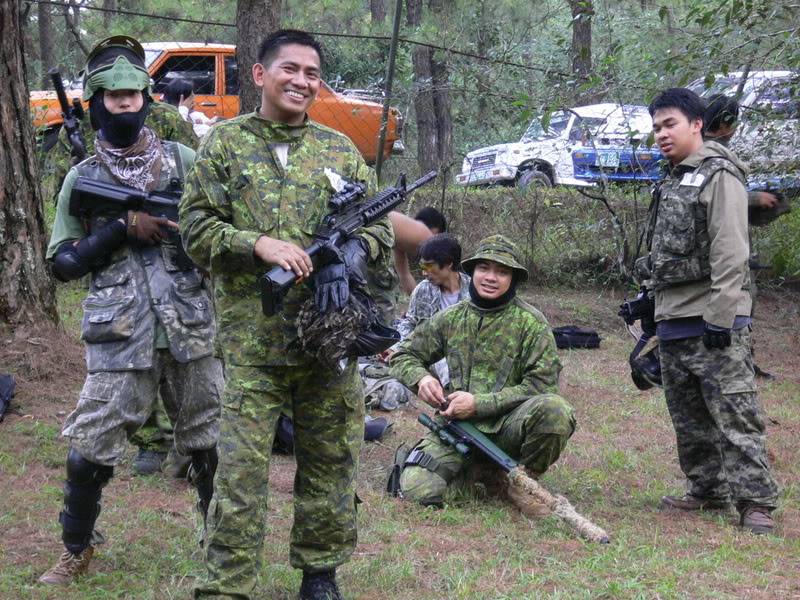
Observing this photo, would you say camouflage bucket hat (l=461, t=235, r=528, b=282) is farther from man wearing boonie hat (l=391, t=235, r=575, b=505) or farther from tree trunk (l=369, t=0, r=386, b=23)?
tree trunk (l=369, t=0, r=386, b=23)

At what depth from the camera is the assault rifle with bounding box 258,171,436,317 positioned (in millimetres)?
3283

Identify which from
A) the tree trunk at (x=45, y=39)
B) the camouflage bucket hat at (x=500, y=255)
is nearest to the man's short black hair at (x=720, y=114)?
the camouflage bucket hat at (x=500, y=255)

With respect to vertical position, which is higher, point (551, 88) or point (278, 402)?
point (551, 88)

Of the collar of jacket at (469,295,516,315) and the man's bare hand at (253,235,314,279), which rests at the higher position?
the man's bare hand at (253,235,314,279)

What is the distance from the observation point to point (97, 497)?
392 cm

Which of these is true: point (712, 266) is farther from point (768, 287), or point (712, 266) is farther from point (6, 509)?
point (768, 287)

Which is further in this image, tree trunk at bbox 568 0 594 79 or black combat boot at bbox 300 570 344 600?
tree trunk at bbox 568 0 594 79

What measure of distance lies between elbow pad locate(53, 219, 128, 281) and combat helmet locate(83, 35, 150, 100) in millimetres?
566

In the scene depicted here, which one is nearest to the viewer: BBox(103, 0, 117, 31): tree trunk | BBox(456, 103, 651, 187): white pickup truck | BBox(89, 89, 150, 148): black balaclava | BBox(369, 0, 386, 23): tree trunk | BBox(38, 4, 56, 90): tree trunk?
BBox(89, 89, 150, 148): black balaclava

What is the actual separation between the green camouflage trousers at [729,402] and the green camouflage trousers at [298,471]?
1.97 metres

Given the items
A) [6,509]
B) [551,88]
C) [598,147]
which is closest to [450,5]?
[598,147]

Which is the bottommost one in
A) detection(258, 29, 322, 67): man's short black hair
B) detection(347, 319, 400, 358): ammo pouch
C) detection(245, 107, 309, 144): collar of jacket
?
detection(347, 319, 400, 358): ammo pouch

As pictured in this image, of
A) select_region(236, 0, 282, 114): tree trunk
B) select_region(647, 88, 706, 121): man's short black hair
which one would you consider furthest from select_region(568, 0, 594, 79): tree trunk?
select_region(647, 88, 706, 121): man's short black hair

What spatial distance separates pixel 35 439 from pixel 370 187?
3073mm
